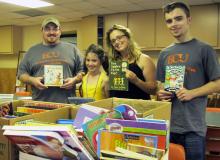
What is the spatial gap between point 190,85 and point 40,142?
1085 mm

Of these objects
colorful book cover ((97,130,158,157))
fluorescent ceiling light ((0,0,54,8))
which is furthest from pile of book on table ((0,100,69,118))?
fluorescent ceiling light ((0,0,54,8))

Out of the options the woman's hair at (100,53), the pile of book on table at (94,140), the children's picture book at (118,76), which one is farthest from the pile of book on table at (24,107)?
the woman's hair at (100,53)

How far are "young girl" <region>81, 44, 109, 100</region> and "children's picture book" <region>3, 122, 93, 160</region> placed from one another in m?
1.28

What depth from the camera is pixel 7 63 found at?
743 centimetres

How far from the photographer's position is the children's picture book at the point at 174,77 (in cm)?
161

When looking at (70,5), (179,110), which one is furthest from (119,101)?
(70,5)

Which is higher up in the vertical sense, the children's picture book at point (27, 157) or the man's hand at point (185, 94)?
the man's hand at point (185, 94)

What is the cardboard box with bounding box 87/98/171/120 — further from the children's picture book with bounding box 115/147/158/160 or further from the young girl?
the young girl

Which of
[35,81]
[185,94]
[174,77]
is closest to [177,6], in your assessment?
[174,77]

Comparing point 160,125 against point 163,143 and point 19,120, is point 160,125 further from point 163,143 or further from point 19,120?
point 19,120

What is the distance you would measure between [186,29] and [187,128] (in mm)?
601

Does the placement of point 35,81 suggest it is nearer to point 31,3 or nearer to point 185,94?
point 185,94

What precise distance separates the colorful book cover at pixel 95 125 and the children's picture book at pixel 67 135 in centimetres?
8

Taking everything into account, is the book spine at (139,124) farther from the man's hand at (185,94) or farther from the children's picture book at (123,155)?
the man's hand at (185,94)
